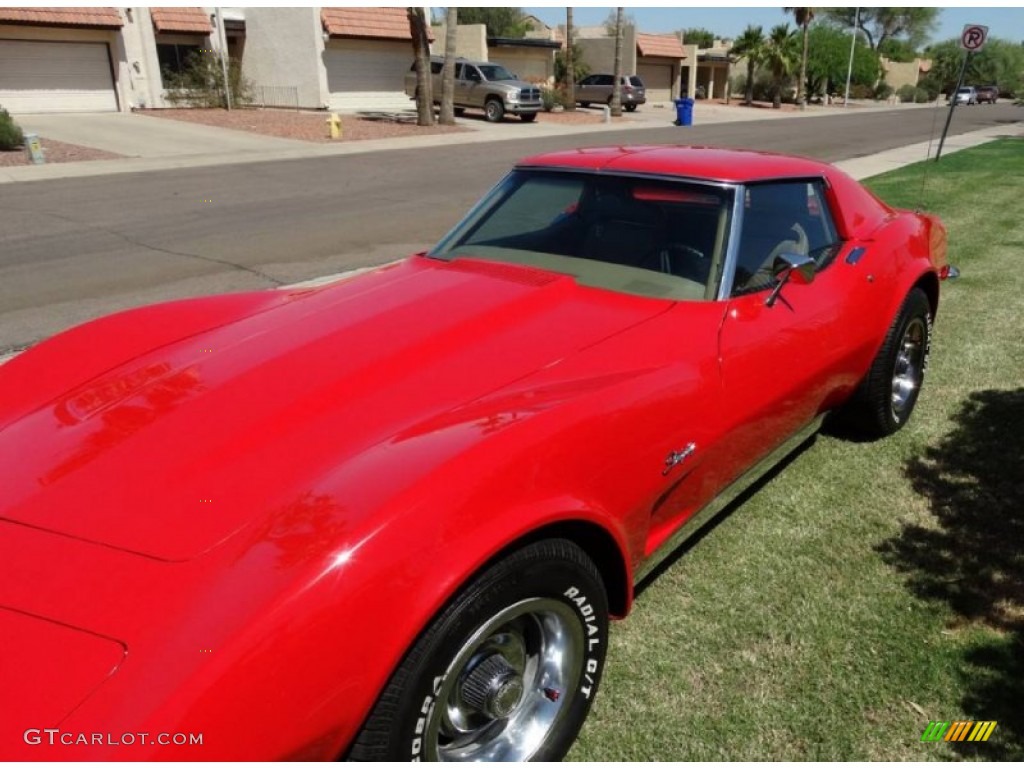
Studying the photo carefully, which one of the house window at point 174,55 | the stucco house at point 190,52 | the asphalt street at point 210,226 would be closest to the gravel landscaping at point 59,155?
the asphalt street at point 210,226

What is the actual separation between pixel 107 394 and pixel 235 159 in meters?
17.0

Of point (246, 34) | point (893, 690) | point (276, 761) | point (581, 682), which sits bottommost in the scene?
point (893, 690)

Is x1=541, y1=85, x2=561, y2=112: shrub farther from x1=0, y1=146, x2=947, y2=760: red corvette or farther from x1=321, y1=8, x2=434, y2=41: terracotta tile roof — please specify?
x1=0, y1=146, x2=947, y2=760: red corvette

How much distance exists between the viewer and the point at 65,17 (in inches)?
1028

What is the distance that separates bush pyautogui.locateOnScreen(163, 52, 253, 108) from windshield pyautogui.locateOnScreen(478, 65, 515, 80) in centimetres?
920

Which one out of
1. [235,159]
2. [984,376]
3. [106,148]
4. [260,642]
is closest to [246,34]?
[106,148]

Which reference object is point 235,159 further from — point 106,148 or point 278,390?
point 278,390

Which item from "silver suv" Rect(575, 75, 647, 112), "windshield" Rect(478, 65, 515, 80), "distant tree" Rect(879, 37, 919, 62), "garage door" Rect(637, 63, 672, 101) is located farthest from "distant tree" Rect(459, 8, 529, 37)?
"distant tree" Rect(879, 37, 919, 62)

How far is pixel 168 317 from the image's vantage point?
3.11 metres

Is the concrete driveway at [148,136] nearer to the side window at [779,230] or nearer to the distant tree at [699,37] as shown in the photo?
the side window at [779,230]

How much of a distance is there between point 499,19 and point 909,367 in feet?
229

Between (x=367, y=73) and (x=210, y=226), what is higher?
(x=367, y=73)

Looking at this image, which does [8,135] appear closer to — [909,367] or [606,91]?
[909,367]

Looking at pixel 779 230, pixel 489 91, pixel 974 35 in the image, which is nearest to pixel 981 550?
pixel 779 230
